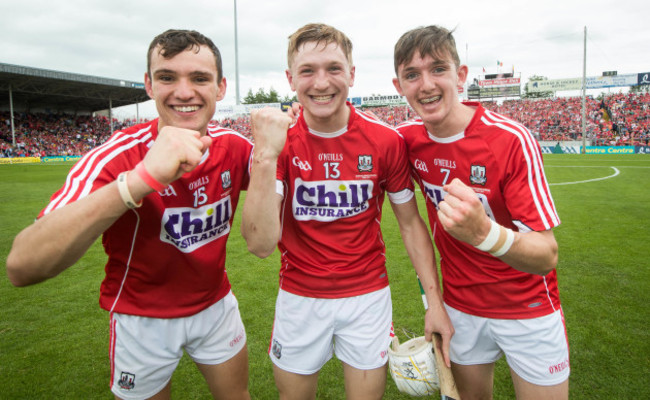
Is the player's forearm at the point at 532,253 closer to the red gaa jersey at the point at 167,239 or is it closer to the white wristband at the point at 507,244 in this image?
the white wristband at the point at 507,244

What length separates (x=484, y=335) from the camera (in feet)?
8.38

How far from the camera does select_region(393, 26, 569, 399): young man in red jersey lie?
2254 mm

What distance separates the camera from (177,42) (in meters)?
2.23

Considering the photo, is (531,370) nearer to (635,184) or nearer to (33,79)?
(635,184)

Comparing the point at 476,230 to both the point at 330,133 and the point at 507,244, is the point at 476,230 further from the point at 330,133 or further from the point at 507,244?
the point at 330,133

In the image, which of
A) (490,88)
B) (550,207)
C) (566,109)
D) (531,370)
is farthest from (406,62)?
(490,88)

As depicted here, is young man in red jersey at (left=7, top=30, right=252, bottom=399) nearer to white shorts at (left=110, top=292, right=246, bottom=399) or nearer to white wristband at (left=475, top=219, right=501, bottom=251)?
white shorts at (left=110, top=292, right=246, bottom=399)

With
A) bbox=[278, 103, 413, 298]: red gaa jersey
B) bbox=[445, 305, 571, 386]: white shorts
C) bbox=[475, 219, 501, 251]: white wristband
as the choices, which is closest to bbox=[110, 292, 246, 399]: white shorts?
bbox=[278, 103, 413, 298]: red gaa jersey

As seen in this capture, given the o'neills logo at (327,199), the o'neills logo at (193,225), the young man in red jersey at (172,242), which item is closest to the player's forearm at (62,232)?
the young man in red jersey at (172,242)

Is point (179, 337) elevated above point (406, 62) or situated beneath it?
situated beneath

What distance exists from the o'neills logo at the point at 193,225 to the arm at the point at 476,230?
1.48 m

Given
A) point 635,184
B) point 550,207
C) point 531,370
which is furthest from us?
point 635,184

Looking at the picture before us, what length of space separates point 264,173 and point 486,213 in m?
1.31

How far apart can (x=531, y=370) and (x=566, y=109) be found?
53.6 meters
